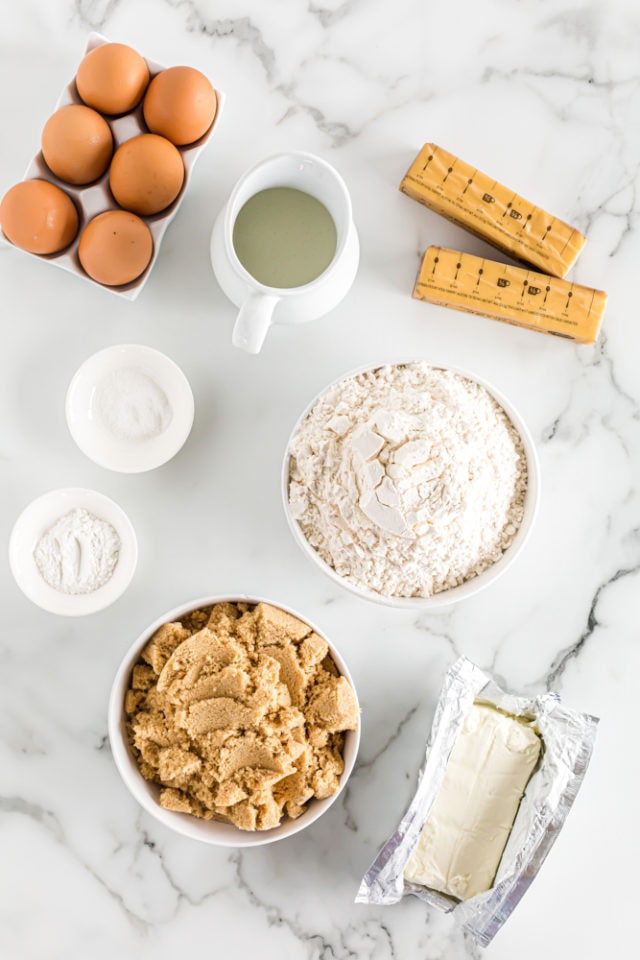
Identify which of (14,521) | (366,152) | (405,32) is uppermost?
(405,32)

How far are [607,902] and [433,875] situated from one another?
0.34 m

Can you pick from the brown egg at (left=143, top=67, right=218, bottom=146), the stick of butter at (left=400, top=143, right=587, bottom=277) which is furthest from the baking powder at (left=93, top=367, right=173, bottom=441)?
the stick of butter at (left=400, top=143, right=587, bottom=277)

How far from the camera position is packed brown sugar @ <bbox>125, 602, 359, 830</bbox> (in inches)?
42.4

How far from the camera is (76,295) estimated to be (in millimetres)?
1274

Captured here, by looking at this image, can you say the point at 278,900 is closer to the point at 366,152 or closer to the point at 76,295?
the point at 76,295

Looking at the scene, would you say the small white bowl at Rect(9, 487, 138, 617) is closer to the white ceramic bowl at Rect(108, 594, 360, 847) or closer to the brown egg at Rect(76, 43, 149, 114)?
the white ceramic bowl at Rect(108, 594, 360, 847)

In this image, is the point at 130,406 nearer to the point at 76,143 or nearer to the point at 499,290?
the point at 76,143

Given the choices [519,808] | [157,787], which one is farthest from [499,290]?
[157,787]

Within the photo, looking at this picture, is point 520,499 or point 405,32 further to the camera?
point 405,32

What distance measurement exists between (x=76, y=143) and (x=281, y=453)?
51 cm

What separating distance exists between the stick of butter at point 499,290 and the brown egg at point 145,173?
0.38 m

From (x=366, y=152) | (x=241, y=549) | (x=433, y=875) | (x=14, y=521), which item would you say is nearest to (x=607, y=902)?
(x=433, y=875)

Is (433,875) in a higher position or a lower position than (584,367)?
lower

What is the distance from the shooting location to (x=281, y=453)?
4.21 feet
